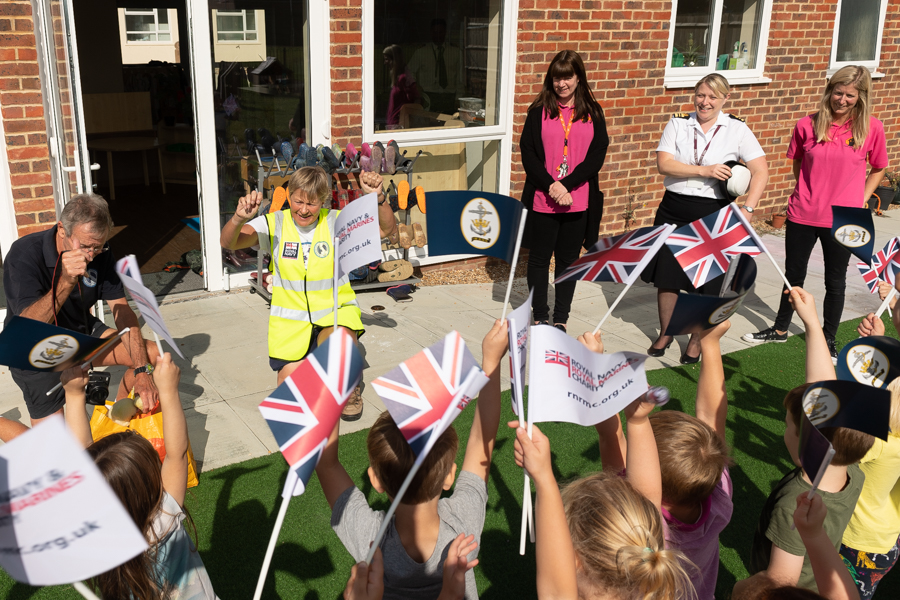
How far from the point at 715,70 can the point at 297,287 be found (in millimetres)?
6613

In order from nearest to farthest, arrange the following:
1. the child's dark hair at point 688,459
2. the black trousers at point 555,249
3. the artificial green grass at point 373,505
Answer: the child's dark hair at point 688,459 < the artificial green grass at point 373,505 < the black trousers at point 555,249

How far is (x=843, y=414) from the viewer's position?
87.6 inches

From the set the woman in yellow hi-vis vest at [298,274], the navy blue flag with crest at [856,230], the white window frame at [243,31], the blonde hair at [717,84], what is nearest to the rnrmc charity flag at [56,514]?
the woman in yellow hi-vis vest at [298,274]

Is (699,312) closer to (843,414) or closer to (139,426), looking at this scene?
(843,414)

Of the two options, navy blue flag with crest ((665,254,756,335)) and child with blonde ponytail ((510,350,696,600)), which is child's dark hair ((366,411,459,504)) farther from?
navy blue flag with crest ((665,254,756,335))

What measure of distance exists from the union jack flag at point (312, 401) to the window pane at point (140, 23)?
19404 mm

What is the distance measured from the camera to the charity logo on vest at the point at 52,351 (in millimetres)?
2793

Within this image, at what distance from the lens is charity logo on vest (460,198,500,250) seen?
3.58 m

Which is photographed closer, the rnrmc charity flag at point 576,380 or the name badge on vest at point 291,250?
the rnrmc charity flag at point 576,380

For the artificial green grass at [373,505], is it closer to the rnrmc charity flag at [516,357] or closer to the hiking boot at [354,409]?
the hiking boot at [354,409]

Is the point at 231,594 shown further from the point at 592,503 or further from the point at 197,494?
the point at 592,503

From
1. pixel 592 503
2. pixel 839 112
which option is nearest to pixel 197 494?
pixel 592 503

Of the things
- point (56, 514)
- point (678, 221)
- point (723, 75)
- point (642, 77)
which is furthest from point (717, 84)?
point (56, 514)

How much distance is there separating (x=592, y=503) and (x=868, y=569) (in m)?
1.44
